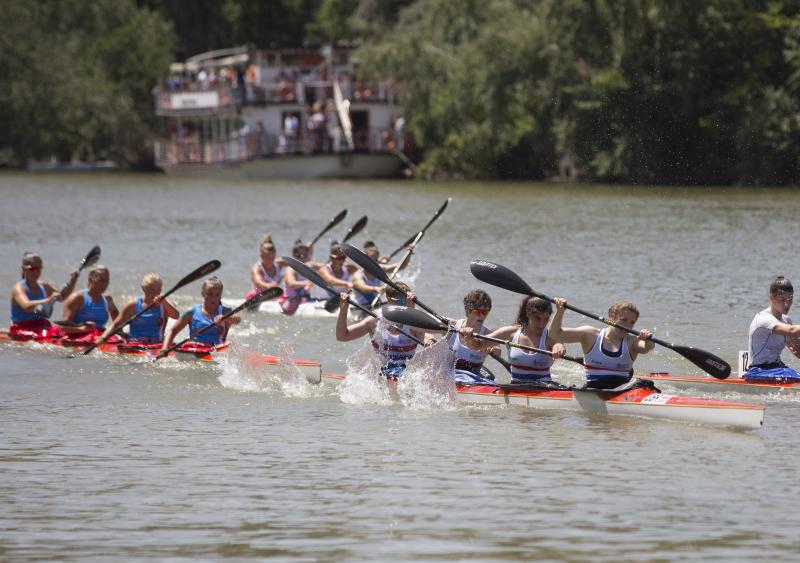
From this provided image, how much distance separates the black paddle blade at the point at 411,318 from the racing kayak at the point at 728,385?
214 centimetres

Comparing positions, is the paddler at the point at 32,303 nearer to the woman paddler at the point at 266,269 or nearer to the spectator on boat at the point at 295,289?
the woman paddler at the point at 266,269

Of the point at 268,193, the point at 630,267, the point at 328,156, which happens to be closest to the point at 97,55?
the point at 328,156

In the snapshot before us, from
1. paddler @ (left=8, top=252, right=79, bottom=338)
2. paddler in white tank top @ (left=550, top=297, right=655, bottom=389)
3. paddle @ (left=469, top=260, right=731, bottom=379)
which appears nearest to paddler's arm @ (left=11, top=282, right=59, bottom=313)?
paddler @ (left=8, top=252, right=79, bottom=338)

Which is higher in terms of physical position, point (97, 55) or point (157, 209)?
point (97, 55)

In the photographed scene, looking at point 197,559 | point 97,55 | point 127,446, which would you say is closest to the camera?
point 197,559

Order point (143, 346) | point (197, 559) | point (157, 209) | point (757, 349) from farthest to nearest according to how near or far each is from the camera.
Result: point (157, 209)
point (143, 346)
point (757, 349)
point (197, 559)

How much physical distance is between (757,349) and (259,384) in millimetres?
5308

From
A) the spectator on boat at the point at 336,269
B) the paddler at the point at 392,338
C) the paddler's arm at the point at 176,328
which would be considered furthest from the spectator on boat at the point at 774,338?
the spectator on boat at the point at 336,269

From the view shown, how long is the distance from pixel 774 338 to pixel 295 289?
9160 mm

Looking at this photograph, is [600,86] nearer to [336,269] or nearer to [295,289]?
[295,289]

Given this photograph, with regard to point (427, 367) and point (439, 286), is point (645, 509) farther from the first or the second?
point (439, 286)

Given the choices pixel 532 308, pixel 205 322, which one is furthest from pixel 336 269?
pixel 532 308

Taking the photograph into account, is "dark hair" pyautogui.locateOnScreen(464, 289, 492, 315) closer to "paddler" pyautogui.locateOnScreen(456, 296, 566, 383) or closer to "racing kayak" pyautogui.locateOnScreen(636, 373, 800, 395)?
"paddler" pyautogui.locateOnScreen(456, 296, 566, 383)

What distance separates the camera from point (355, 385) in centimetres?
1480
